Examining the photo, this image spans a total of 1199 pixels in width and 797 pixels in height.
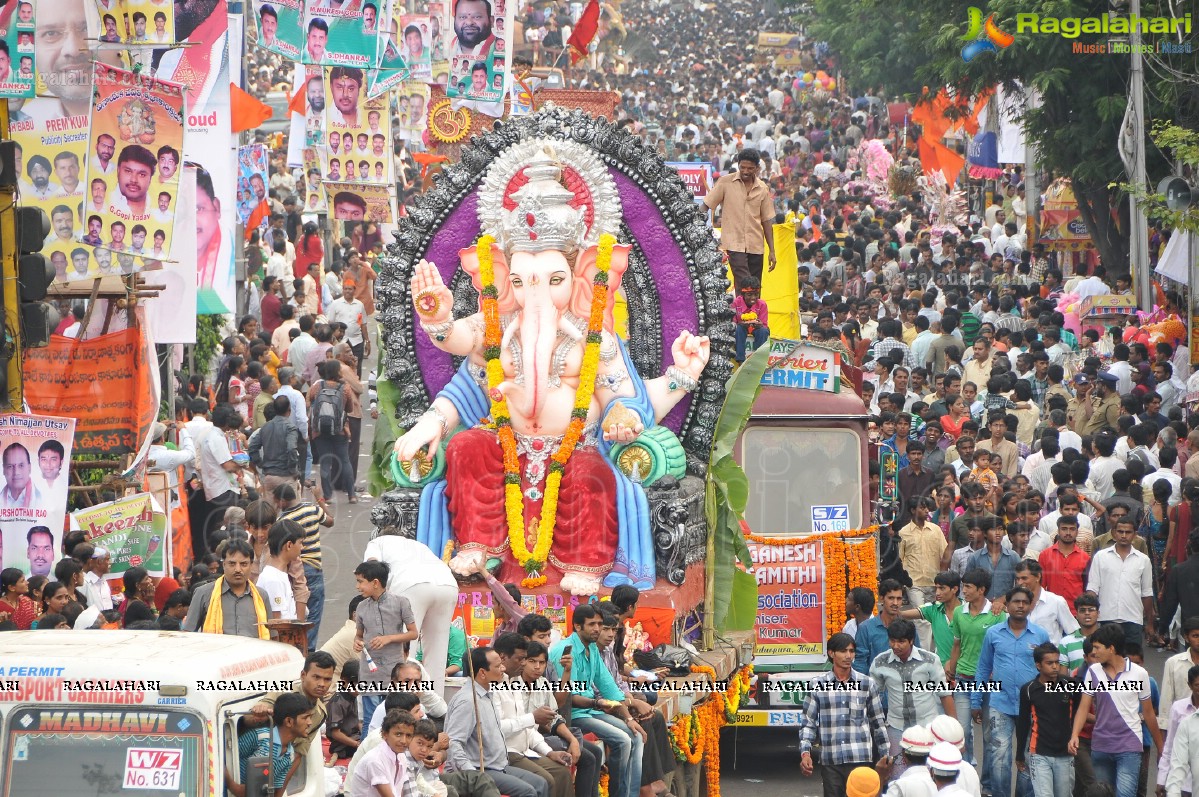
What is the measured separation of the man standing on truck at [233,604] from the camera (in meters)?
11.0

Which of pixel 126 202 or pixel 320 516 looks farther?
pixel 126 202

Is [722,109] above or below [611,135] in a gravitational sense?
above

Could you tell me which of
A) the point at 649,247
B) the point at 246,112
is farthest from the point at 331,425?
the point at 649,247

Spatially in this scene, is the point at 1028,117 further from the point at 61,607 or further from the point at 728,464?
the point at 61,607

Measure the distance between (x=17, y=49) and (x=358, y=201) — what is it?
12139mm

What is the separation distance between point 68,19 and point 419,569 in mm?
6919

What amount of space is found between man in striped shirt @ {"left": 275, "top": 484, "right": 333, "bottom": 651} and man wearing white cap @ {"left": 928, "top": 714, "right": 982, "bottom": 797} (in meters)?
4.98

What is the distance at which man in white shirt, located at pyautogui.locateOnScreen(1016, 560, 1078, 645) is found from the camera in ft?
42.5

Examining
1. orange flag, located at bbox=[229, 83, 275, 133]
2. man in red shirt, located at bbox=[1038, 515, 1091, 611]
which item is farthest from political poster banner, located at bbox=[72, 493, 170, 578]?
orange flag, located at bbox=[229, 83, 275, 133]

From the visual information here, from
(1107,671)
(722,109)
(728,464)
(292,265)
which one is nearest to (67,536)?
(728,464)

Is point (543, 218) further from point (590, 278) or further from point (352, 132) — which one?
point (352, 132)

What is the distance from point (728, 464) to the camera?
14.1m

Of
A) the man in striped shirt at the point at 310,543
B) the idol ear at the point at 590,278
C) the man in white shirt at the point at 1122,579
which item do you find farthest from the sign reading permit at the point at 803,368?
the man in striped shirt at the point at 310,543

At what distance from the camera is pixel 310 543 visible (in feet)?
46.1
